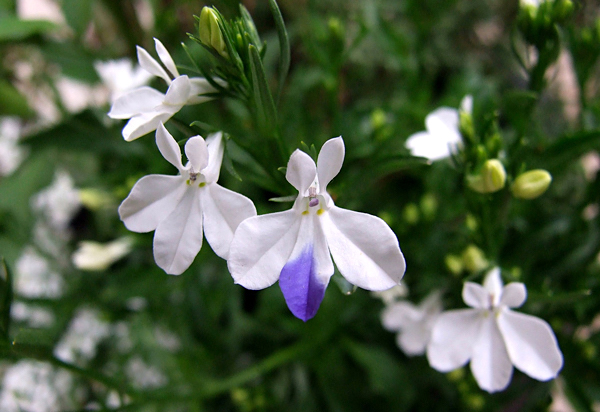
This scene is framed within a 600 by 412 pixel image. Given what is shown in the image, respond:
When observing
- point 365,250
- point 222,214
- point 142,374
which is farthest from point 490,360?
point 142,374

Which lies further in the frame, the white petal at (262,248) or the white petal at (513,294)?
the white petal at (513,294)

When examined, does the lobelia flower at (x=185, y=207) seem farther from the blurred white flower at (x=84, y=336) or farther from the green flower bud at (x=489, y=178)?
the blurred white flower at (x=84, y=336)

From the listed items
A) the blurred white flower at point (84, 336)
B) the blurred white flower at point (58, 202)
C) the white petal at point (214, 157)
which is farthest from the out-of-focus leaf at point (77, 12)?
the white petal at point (214, 157)

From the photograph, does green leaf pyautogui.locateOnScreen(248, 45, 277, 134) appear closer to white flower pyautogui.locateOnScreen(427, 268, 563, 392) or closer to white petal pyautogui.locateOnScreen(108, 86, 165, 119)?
white petal pyautogui.locateOnScreen(108, 86, 165, 119)

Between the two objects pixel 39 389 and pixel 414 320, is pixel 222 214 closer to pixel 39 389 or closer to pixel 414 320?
pixel 414 320

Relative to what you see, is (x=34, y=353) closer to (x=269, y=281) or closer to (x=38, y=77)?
(x=269, y=281)

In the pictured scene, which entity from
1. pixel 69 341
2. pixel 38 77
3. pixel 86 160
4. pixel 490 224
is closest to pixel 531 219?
pixel 490 224
